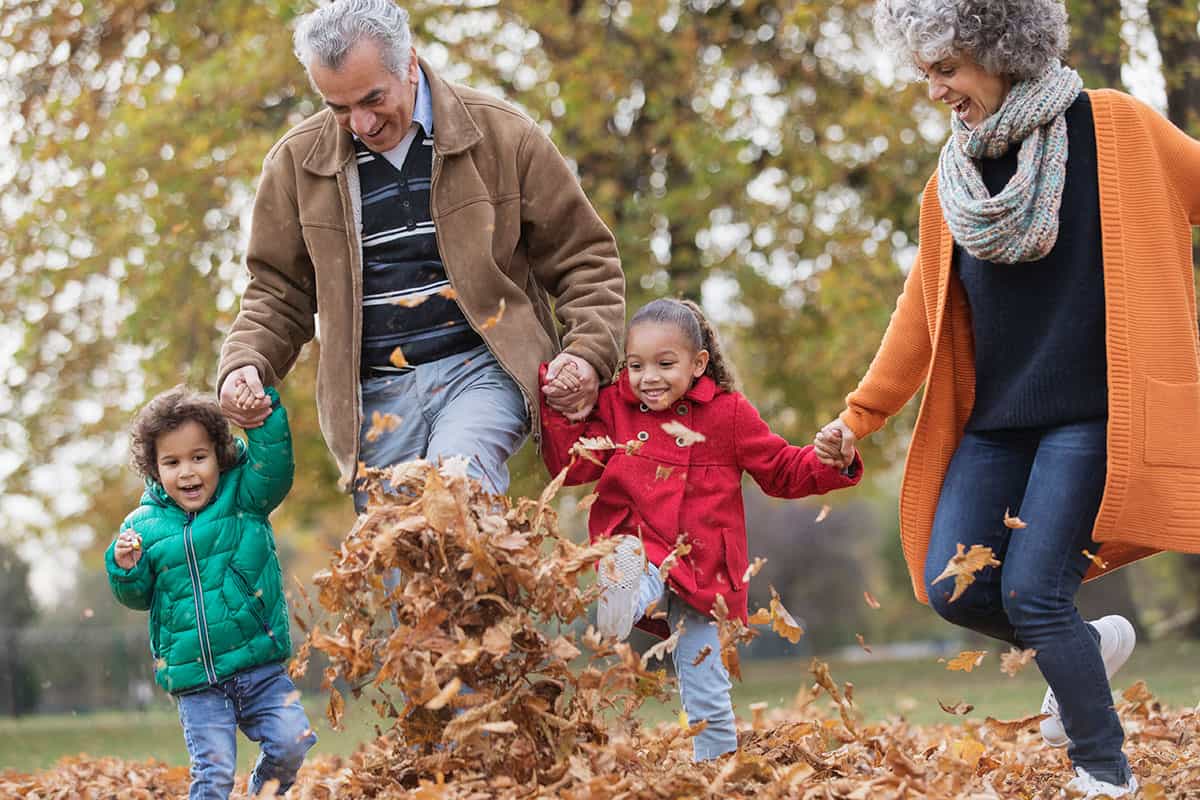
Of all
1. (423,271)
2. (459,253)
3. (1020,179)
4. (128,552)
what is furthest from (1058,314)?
(128,552)

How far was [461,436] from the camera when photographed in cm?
449

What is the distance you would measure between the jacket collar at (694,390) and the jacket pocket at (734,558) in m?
0.43

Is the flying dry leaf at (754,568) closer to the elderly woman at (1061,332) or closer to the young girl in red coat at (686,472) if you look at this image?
the young girl in red coat at (686,472)

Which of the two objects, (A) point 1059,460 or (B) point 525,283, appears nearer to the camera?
(A) point 1059,460

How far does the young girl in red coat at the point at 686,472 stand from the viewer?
4645 mm

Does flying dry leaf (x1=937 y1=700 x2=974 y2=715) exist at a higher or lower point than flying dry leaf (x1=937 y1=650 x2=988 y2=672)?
lower

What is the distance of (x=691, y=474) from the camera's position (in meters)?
4.71

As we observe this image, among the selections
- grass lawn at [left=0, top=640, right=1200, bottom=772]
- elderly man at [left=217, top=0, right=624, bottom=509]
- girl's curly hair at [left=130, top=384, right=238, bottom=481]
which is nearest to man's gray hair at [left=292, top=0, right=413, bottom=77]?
elderly man at [left=217, top=0, right=624, bottom=509]

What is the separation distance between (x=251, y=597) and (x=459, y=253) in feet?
4.19

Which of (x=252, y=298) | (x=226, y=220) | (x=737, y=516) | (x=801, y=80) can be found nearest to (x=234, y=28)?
(x=226, y=220)

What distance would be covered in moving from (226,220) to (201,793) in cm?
985

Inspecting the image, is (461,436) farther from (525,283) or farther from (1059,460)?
(1059,460)

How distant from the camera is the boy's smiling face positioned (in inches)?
190

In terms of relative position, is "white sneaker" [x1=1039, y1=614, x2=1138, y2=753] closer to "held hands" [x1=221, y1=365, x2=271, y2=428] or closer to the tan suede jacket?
the tan suede jacket
